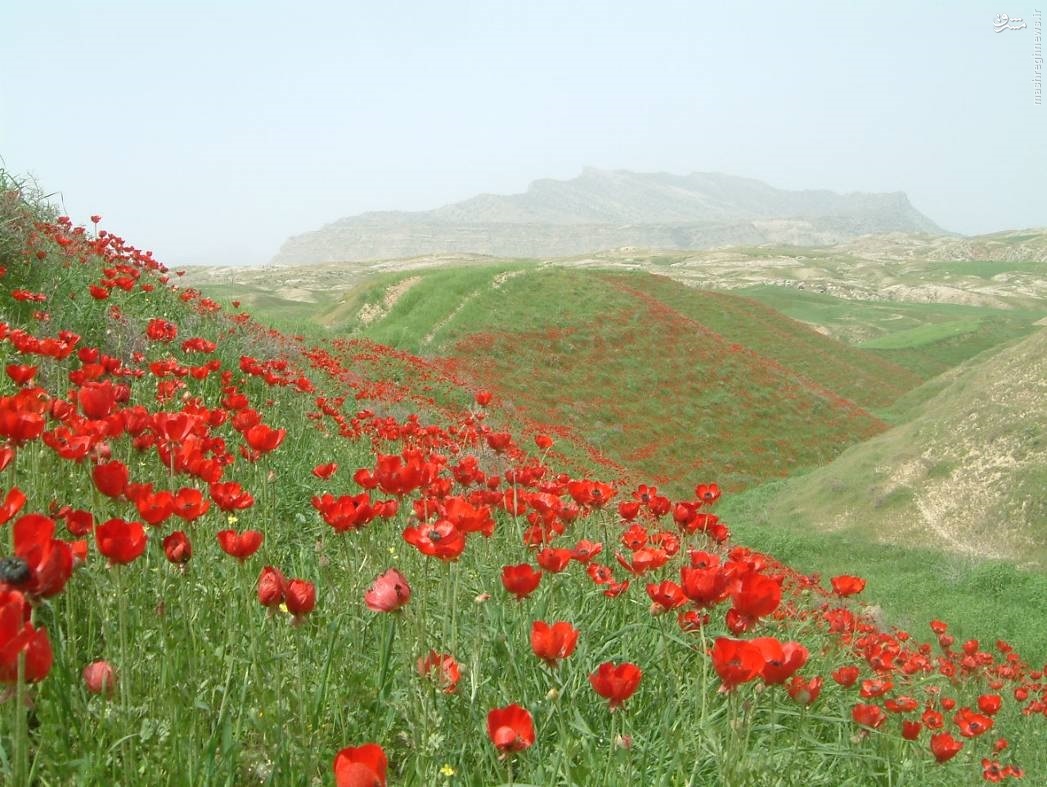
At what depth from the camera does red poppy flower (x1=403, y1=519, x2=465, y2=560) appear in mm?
1984

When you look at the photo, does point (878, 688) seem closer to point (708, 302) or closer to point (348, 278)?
point (708, 302)

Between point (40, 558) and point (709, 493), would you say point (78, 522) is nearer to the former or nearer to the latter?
point (40, 558)

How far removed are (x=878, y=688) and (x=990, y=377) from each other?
1918 cm

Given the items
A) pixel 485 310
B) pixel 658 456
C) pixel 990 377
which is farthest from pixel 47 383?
pixel 485 310

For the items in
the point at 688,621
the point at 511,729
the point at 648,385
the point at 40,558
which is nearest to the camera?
the point at 40,558

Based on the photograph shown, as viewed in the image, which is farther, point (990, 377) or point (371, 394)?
point (990, 377)

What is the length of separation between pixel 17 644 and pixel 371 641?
6.83 feet

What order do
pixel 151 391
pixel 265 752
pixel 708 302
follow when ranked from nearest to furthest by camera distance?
pixel 265 752 < pixel 151 391 < pixel 708 302

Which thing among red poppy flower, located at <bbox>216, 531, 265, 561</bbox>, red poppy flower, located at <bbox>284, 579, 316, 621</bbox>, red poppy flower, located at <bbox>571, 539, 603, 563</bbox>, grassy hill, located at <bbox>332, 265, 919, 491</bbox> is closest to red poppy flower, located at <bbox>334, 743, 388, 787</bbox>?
red poppy flower, located at <bbox>284, 579, 316, 621</bbox>

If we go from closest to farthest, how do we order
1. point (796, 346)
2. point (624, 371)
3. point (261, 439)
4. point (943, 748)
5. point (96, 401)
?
point (96, 401)
point (261, 439)
point (943, 748)
point (624, 371)
point (796, 346)

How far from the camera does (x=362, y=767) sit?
3.61 feet

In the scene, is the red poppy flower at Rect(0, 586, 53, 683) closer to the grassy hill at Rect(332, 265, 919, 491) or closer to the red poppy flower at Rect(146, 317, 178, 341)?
the red poppy flower at Rect(146, 317, 178, 341)

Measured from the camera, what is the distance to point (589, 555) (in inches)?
115

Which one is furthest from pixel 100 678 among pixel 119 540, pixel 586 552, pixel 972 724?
pixel 972 724
